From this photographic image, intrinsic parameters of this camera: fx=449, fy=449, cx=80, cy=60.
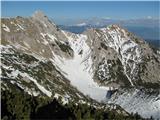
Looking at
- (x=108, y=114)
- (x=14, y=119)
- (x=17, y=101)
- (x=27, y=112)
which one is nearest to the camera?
(x=14, y=119)

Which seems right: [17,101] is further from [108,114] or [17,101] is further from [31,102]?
[108,114]

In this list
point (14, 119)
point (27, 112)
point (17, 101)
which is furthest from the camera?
point (17, 101)

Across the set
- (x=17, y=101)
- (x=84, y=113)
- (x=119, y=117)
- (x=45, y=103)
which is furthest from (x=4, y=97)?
(x=119, y=117)

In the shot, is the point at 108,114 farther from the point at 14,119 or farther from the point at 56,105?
the point at 14,119

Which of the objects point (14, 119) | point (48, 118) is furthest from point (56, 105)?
point (14, 119)

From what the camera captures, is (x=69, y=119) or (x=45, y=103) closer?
(x=69, y=119)

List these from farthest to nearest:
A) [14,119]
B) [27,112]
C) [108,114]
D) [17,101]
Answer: [108,114]
[17,101]
[27,112]
[14,119]

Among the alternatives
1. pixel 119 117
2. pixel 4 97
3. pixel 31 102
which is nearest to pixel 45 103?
pixel 31 102

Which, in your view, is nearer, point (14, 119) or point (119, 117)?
point (14, 119)

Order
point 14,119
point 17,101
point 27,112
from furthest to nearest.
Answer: point 17,101, point 27,112, point 14,119
